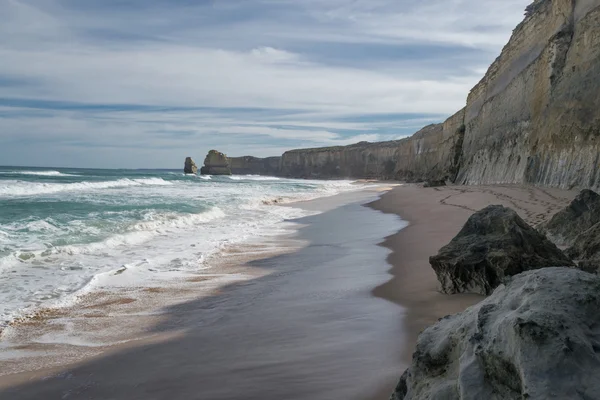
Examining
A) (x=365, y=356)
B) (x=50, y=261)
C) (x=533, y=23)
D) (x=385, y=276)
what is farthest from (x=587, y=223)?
(x=533, y=23)

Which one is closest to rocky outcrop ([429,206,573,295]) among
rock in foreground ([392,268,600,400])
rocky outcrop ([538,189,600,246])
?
rocky outcrop ([538,189,600,246])

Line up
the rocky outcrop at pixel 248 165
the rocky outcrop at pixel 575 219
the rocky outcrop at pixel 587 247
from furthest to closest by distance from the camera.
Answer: the rocky outcrop at pixel 248 165 → the rocky outcrop at pixel 575 219 → the rocky outcrop at pixel 587 247

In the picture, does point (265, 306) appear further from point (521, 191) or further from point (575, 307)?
point (521, 191)

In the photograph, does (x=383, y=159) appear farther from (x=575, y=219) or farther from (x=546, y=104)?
(x=575, y=219)

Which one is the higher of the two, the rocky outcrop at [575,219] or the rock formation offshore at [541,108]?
the rock formation offshore at [541,108]

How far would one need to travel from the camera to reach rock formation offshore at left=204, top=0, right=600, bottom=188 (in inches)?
491

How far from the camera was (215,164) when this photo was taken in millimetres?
86938

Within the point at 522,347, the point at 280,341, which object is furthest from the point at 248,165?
the point at 522,347

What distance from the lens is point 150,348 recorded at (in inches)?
153

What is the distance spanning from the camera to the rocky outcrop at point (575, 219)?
5691 millimetres

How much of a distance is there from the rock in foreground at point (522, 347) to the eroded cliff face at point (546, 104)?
1072 centimetres

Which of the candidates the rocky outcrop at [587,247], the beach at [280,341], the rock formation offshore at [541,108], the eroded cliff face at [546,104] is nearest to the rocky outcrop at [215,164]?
the rock formation offshore at [541,108]

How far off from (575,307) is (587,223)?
4.44m

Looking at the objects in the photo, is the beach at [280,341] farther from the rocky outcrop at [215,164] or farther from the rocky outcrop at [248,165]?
the rocky outcrop at [248,165]
